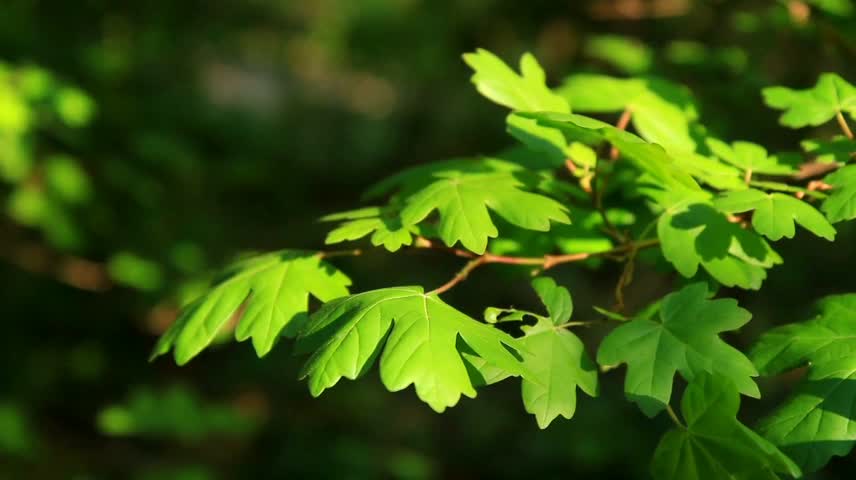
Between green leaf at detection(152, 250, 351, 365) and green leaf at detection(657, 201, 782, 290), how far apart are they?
53cm

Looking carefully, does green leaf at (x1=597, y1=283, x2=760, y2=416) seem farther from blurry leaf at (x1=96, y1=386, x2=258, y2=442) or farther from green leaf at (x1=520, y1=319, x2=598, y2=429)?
blurry leaf at (x1=96, y1=386, x2=258, y2=442)

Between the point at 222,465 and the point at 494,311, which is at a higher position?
the point at 494,311

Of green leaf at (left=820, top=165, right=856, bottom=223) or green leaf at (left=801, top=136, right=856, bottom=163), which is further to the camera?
green leaf at (left=801, top=136, right=856, bottom=163)

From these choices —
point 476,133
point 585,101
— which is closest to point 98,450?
point 476,133

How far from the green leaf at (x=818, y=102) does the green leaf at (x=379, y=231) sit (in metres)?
0.70

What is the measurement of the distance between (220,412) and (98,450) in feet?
5.08

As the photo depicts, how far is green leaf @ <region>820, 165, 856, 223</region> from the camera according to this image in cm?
120

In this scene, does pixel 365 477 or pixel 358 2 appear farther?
pixel 358 2

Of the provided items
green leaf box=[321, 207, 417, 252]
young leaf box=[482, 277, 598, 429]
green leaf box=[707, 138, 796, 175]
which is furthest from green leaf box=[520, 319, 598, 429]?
green leaf box=[707, 138, 796, 175]

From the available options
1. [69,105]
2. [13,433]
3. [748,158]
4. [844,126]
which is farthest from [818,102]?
[13,433]

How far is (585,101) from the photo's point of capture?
182cm

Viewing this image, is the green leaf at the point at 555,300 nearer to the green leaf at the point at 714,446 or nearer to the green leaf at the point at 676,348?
the green leaf at the point at 676,348

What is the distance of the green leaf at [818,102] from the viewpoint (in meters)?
1.43

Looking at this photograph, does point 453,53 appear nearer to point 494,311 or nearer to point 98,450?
point 98,450
